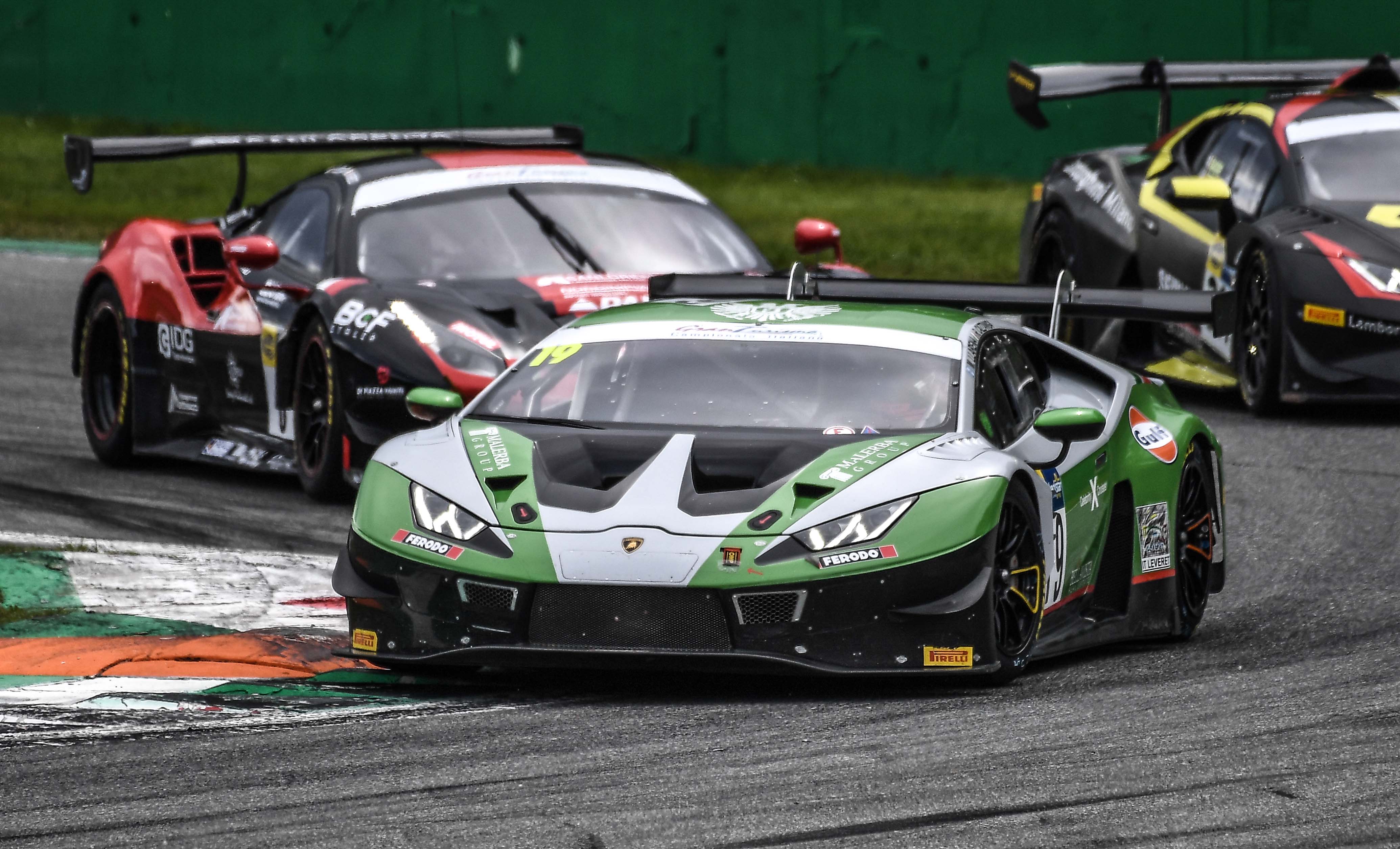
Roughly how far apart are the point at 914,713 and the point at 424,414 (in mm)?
2082

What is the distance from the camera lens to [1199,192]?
38.3ft

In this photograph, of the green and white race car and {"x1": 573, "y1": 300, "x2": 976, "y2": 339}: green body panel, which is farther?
{"x1": 573, "y1": 300, "x2": 976, "y2": 339}: green body panel

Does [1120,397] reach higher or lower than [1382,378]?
higher

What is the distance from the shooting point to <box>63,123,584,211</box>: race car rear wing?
37.1ft

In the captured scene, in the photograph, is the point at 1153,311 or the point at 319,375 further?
the point at 319,375

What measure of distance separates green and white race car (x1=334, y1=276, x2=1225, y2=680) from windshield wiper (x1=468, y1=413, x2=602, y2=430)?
0.01 meters

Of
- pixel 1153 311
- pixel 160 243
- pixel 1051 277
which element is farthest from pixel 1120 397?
pixel 1051 277

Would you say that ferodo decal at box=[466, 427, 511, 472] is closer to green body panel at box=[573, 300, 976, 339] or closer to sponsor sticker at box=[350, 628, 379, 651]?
sponsor sticker at box=[350, 628, 379, 651]

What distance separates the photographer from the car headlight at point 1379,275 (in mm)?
10773

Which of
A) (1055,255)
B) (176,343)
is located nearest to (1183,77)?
(1055,255)

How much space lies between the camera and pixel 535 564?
246 inches

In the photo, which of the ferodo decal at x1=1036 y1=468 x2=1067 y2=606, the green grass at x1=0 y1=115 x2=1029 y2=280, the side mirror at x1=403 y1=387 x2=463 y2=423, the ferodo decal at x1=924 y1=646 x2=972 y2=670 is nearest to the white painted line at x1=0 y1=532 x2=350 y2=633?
the side mirror at x1=403 y1=387 x2=463 y2=423

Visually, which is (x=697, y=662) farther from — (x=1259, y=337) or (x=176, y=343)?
(x=1259, y=337)

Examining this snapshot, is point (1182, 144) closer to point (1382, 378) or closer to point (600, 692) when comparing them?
point (1382, 378)
